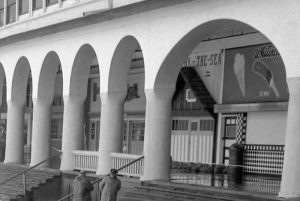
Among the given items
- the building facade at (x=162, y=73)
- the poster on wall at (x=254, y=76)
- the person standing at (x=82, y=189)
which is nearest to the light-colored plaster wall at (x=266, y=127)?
the building facade at (x=162, y=73)

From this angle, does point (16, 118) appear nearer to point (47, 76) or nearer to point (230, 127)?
point (47, 76)

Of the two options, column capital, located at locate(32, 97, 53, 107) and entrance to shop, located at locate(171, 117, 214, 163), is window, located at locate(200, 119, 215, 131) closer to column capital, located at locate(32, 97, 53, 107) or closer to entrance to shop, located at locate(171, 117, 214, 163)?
entrance to shop, located at locate(171, 117, 214, 163)

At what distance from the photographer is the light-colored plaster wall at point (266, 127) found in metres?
20.0

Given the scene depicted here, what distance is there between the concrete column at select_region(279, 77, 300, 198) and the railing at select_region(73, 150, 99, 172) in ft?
27.7

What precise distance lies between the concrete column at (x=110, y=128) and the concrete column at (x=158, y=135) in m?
2.00

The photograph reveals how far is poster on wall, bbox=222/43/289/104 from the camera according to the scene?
19984 mm

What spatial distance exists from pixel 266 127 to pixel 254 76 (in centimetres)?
179

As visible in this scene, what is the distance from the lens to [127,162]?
1877 centimetres

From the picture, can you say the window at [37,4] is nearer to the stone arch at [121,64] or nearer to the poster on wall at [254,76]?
the stone arch at [121,64]

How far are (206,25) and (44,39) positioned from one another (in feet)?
28.2

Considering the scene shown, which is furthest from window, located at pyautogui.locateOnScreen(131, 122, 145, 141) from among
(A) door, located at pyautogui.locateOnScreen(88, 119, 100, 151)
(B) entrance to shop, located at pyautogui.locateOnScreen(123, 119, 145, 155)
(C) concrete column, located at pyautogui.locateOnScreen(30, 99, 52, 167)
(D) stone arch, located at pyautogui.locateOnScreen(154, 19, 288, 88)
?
(D) stone arch, located at pyautogui.locateOnScreen(154, 19, 288, 88)

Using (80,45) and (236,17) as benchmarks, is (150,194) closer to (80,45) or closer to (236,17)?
(236,17)

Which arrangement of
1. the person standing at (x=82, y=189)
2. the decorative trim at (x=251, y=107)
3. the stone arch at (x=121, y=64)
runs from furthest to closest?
the decorative trim at (x=251, y=107) → the stone arch at (x=121, y=64) → the person standing at (x=82, y=189)

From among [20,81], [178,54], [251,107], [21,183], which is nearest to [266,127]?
[251,107]
